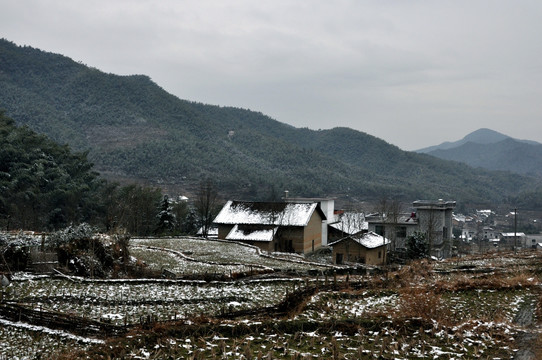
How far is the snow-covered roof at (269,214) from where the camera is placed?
47875 mm

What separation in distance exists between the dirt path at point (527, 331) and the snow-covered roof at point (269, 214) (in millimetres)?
31156

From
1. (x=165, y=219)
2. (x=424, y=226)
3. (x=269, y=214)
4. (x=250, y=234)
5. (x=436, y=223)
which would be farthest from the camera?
(x=424, y=226)

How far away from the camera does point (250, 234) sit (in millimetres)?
47312

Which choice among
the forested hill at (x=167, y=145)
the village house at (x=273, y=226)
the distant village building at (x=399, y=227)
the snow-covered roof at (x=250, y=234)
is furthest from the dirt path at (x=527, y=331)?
the forested hill at (x=167, y=145)

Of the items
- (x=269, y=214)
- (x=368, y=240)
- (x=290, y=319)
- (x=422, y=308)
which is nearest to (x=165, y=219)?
(x=269, y=214)

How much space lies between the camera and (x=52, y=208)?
5609 cm

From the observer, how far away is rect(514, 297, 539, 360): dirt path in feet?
37.2

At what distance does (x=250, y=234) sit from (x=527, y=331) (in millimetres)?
35515

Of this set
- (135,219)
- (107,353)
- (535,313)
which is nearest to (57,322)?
(107,353)

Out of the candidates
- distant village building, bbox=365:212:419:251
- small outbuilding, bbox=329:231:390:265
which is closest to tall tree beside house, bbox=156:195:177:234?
small outbuilding, bbox=329:231:390:265

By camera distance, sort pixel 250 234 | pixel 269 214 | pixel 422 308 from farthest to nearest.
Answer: pixel 269 214
pixel 250 234
pixel 422 308

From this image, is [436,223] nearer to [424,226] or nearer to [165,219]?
[424,226]

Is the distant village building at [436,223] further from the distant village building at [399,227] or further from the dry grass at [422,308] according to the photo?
the dry grass at [422,308]

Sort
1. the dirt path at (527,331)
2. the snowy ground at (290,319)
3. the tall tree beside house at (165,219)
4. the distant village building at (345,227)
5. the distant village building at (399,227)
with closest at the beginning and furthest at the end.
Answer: the dirt path at (527,331) → the snowy ground at (290,319) → the distant village building at (345,227) → the tall tree beside house at (165,219) → the distant village building at (399,227)
